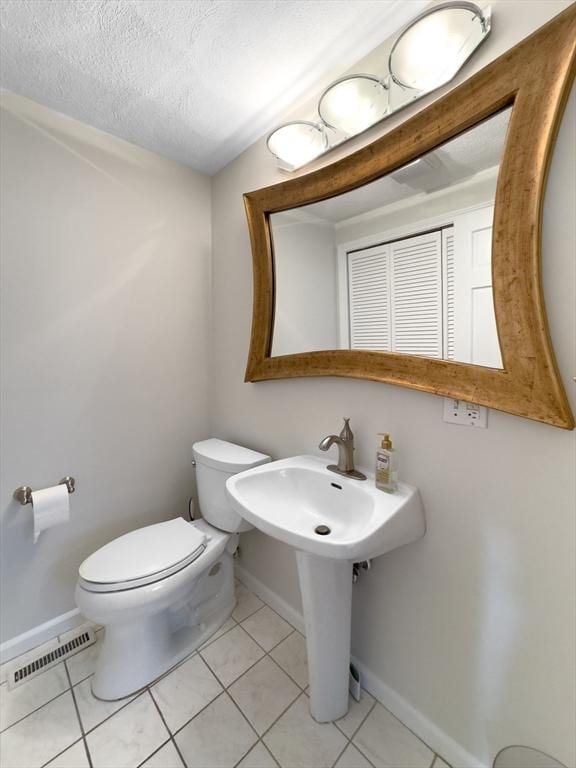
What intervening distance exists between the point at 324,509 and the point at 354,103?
1394mm

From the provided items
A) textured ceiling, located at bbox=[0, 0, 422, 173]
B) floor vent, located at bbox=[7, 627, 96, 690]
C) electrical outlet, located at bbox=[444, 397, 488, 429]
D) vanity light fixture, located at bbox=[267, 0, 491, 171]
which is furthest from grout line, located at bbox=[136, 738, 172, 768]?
textured ceiling, located at bbox=[0, 0, 422, 173]

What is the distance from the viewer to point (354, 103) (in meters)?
1.09

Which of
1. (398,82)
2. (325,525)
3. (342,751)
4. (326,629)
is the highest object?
(398,82)

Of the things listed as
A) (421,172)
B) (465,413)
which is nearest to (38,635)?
(465,413)

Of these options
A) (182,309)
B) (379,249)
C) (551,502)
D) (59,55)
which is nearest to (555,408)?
(551,502)

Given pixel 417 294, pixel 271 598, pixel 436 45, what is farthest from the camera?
pixel 271 598

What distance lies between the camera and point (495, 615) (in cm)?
89

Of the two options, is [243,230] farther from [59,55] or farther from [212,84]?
[59,55]

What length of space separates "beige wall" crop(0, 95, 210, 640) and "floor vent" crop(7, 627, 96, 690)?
13 centimetres

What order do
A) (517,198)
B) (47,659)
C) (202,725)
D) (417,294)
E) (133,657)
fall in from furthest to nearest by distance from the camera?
1. (47,659)
2. (133,657)
3. (202,725)
4. (417,294)
5. (517,198)

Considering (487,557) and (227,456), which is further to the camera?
(227,456)

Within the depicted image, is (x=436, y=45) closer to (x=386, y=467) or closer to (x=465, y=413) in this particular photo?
(x=465, y=413)

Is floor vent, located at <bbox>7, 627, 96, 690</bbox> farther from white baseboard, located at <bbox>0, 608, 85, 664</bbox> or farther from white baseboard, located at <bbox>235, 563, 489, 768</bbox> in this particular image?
white baseboard, located at <bbox>235, 563, 489, 768</bbox>

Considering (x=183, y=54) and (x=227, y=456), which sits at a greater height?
(x=183, y=54)
